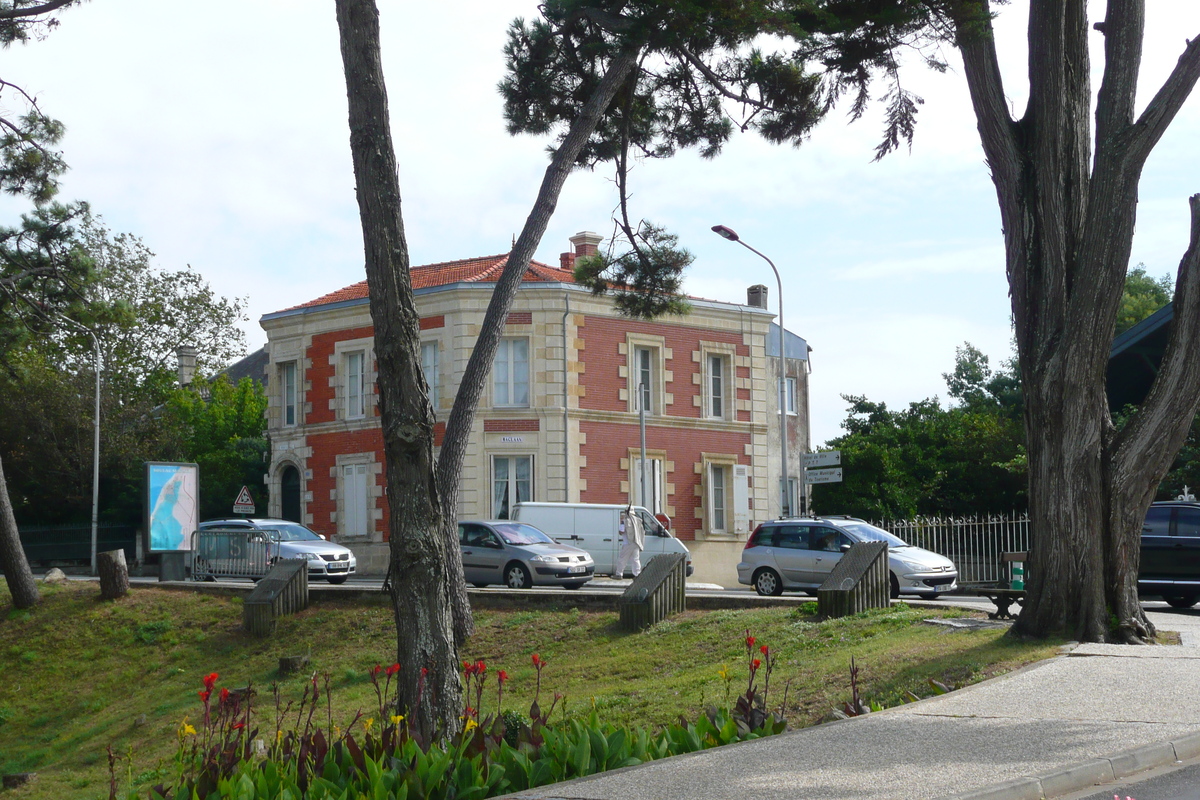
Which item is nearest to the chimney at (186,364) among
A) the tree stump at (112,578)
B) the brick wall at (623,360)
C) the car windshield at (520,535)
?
the brick wall at (623,360)

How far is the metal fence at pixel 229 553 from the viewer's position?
2748 cm

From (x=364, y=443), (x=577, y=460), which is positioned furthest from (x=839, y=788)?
(x=364, y=443)

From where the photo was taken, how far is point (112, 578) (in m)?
24.2

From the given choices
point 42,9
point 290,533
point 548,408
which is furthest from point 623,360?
point 42,9

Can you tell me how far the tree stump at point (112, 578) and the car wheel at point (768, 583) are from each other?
11853 mm

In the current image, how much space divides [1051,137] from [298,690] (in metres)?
12.0

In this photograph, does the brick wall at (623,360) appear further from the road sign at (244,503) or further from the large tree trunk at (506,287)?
the large tree trunk at (506,287)

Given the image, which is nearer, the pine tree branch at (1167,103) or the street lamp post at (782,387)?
the pine tree branch at (1167,103)

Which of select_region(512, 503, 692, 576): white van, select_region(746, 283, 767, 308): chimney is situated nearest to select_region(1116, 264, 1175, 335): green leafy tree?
select_region(746, 283, 767, 308): chimney

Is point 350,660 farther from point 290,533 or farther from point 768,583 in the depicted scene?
point 290,533

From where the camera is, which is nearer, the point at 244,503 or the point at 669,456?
the point at 244,503

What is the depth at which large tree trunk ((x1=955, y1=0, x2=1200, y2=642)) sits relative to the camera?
43.8 feet

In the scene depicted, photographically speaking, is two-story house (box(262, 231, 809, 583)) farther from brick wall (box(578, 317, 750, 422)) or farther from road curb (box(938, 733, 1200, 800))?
road curb (box(938, 733, 1200, 800))

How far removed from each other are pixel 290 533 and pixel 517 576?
650 cm
